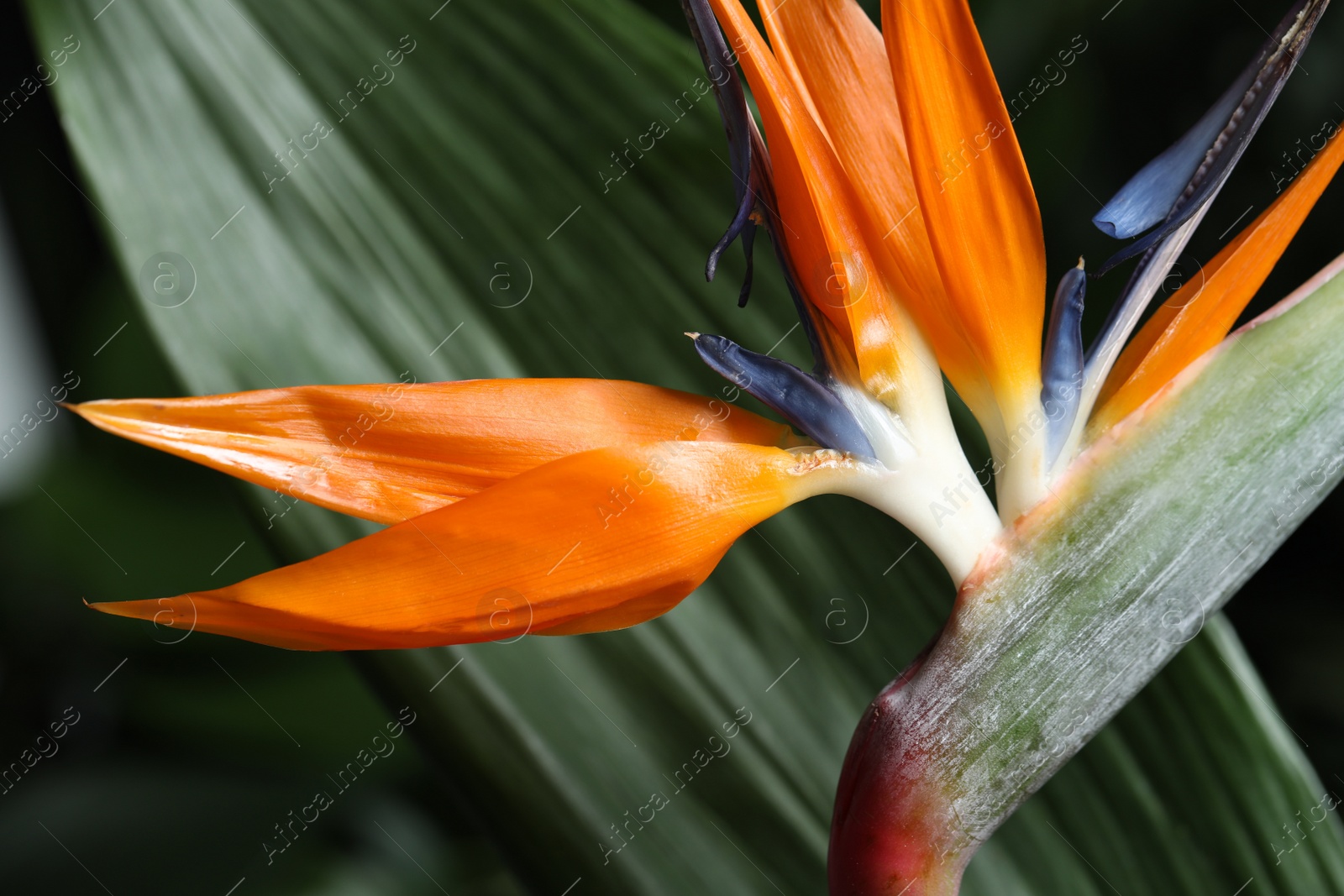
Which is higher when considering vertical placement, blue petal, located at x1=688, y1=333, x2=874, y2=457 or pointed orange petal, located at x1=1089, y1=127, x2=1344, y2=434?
blue petal, located at x1=688, y1=333, x2=874, y2=457

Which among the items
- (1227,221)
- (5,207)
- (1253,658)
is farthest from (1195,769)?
(5,207)

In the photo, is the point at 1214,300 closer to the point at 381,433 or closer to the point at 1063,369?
the point at 1063,369

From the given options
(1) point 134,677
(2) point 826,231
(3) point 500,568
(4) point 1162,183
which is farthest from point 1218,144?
(1) point 134,677

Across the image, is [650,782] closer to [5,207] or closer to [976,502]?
[976,502]

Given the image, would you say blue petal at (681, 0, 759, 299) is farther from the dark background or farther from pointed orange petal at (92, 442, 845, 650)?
the dark background

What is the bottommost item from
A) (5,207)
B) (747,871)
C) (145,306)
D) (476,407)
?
(747,871)

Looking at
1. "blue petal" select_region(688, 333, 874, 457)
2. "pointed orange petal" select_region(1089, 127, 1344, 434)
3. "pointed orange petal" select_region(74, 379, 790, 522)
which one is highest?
"pointed orange petal" select_region(74, 379, 790, 522)

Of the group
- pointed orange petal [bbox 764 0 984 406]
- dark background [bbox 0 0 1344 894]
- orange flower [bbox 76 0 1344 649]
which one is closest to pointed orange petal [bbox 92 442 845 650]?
orange flower [bbox 76 0 1344 649]
